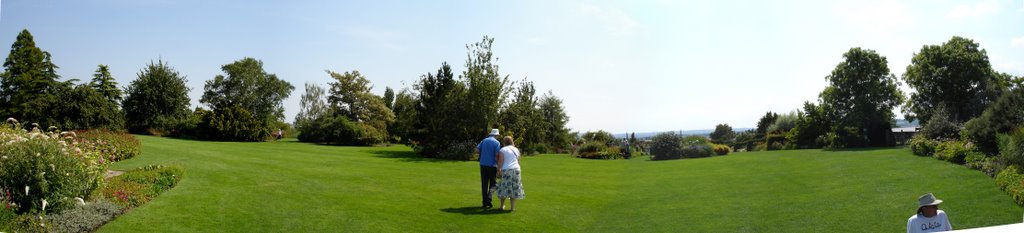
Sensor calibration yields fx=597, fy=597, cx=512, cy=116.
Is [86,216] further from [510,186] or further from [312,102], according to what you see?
[312,102]

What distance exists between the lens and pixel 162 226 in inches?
290

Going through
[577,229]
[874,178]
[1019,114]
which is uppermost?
[1019,114]

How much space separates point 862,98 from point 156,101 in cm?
2024

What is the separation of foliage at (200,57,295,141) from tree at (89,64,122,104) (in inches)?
236

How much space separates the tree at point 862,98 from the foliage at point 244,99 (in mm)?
19206

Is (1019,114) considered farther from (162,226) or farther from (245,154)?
(245,154)

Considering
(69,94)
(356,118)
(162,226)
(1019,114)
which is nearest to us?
(162,226)

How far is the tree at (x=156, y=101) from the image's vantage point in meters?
18.1

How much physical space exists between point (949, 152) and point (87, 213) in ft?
48.1

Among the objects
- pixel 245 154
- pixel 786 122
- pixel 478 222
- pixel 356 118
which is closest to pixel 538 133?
pixel 786 122

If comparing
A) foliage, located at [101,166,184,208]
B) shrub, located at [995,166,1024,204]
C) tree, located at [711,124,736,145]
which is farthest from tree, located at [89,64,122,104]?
tree, located at [711,124,736,145]

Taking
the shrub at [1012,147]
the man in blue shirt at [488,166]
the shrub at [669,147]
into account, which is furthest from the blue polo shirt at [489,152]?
the shrub at [669,147]

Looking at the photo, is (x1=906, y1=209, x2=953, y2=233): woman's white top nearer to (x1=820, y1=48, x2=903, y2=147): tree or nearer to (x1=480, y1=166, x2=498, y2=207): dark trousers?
(x1=820, y1=48, x2=903, y2=147): tree

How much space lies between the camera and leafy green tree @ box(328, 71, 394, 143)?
38.1 metres
